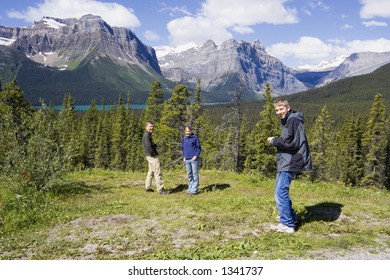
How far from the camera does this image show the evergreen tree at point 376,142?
1884 inches

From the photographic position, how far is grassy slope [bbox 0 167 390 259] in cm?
786

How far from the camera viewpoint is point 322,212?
10883mm

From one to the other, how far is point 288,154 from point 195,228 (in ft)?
10.6

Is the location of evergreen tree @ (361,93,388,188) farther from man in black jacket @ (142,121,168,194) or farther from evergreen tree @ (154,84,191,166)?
man in black jacket @ (142,121,168,194)

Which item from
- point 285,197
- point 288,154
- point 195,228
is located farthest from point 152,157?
point 288,154

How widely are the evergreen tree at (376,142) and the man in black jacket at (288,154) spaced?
145 feet

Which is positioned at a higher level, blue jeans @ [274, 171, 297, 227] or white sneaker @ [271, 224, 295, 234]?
blue jeans @ [274, 171, 297, 227]

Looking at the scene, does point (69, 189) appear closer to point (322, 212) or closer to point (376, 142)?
point (322, 212)

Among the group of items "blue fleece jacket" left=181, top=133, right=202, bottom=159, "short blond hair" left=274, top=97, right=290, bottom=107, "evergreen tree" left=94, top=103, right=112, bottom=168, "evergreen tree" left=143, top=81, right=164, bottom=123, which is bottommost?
"evergreen tree" left=94, top=103, right=112, bottom=168

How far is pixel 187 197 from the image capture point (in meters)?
13.4

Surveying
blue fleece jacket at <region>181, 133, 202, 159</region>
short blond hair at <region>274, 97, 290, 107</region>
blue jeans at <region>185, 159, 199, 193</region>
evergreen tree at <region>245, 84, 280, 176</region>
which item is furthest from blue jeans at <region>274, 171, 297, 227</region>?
evergreen tree at <region>245, 84, 280, 176</region>

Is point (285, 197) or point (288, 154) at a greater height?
point (288, 154)

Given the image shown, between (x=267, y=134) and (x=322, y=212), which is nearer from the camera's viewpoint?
(x=322, y=212)

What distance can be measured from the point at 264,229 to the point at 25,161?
9.01m
